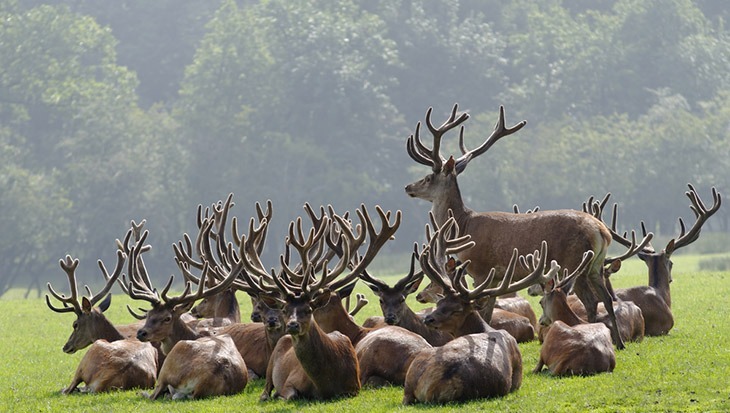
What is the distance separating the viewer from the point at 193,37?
7444 centimetres

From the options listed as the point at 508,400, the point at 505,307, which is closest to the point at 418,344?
the point at 508,400

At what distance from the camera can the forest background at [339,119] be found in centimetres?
5288

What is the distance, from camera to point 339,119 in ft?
191

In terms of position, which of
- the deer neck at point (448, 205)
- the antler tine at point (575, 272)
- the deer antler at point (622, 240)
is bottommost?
the antler tine at point (575, 272)

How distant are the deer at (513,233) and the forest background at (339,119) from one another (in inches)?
1219

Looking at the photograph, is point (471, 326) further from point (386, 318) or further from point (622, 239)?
point (622, 239)

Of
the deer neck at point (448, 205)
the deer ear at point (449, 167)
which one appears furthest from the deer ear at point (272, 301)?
the deer ear at point (449, 167)

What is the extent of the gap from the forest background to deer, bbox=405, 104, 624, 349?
30968mm

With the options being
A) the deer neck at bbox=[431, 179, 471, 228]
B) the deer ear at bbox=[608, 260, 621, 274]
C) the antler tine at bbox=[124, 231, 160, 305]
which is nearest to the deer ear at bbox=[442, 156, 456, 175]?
the deer neck at bbox=[431, 179, 471, 228]

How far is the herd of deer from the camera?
8.98m

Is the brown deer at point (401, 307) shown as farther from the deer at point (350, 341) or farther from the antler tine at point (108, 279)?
the antler tine at point (108, 279)

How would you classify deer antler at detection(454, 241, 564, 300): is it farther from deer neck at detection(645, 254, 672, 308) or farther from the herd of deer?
deer neck at detection(645, 254, 672, 308)

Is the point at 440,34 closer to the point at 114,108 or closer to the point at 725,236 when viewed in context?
the point at 114,108

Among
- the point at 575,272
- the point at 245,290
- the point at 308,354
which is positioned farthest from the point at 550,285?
the point at 308,354
